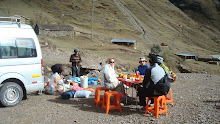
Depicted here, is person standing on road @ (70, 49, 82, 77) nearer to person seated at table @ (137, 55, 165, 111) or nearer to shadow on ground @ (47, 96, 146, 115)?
shadow on ground @ (47, 96, 146, 115)

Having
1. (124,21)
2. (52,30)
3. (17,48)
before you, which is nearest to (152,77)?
(17,48)

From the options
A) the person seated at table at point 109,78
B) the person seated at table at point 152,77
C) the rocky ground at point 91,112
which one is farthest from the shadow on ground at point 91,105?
the person seated at table at point 152,77

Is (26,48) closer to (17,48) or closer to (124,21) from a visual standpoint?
(17,48)

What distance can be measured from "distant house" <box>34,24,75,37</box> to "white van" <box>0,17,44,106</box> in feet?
106

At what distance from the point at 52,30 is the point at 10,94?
33129 mm

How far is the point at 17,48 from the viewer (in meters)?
6.41

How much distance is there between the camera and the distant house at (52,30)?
123 feet

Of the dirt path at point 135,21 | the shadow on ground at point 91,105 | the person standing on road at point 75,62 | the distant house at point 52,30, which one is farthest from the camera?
the dirt path at point 135,21

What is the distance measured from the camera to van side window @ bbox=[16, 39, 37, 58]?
6.45m

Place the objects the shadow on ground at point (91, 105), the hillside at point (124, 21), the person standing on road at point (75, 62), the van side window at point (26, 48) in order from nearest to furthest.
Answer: the shadow on ground at point (91, 105), the van side window at point (26, 48), the person standing on road at point (75, 62), the hillside at point (124, 21)

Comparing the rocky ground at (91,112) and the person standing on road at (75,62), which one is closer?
the rocky ground at (91,112)

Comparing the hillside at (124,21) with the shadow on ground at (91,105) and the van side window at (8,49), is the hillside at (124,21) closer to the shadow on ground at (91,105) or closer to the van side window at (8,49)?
the shadow on ground at (91,105)

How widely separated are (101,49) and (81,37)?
7582 millimetres

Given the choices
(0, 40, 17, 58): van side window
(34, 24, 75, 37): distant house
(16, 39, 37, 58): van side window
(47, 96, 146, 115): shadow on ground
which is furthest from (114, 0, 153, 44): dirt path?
(0, 40, 17, 58): van side window
